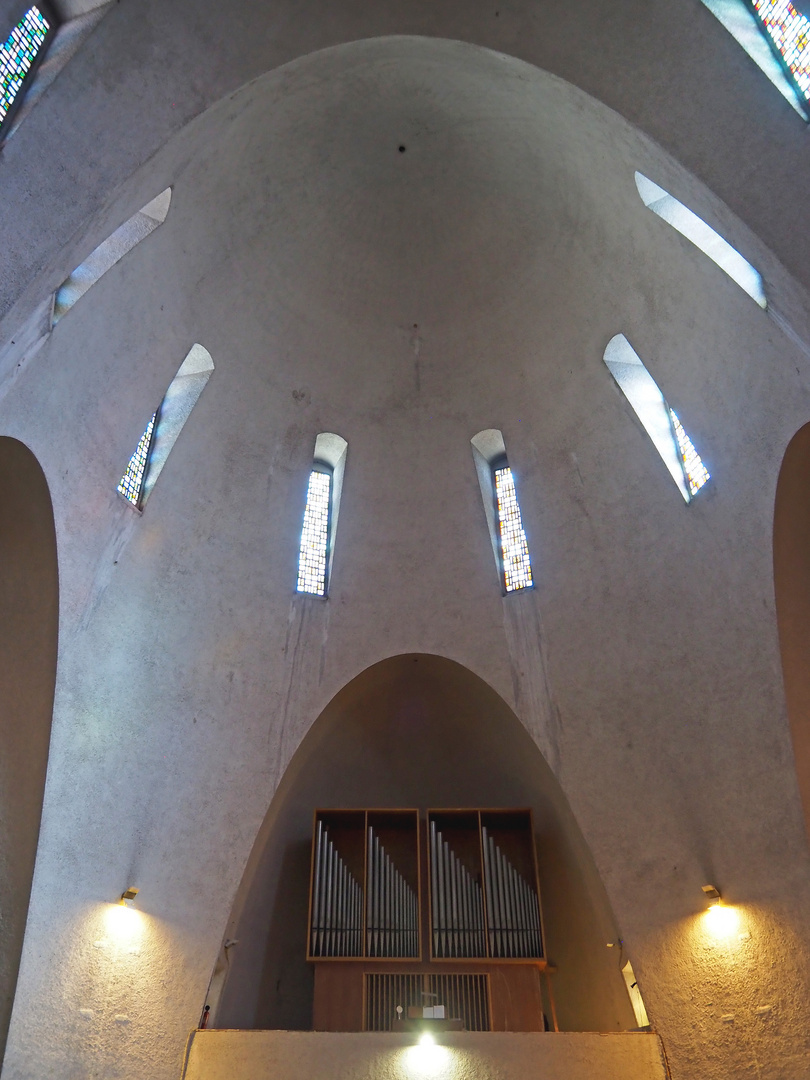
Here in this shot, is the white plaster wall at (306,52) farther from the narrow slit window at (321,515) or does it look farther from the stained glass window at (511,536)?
the stained glass window at (511,536)

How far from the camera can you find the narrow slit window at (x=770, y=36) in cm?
606

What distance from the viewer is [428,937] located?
10391mm

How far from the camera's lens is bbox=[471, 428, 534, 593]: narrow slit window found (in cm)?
1045

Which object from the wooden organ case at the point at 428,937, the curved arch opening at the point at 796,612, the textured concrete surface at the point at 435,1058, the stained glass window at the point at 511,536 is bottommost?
the textured concrete surface at the point at 435,1058

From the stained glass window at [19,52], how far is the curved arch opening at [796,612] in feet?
22.5

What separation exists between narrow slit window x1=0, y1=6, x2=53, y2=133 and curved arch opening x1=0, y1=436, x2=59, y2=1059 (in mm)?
3181

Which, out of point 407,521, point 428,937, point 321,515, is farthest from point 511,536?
point 428,937

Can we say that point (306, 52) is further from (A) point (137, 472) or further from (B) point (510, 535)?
(B) point (510, 535)

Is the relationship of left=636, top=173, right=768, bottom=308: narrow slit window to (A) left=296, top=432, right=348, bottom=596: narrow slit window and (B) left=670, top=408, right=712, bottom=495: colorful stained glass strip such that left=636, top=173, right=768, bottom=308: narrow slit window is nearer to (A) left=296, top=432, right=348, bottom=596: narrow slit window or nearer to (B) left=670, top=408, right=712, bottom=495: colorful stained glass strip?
(B) left=670, top=408, right=712, bottom=495: colorful stained glass strip

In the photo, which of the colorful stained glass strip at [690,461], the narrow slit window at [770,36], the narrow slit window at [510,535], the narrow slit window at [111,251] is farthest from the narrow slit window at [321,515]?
the narrow slit window at [770,36]

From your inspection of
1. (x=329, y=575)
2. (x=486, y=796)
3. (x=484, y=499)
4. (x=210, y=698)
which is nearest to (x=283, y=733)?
(x=210, y=698)

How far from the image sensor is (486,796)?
36.7 feet

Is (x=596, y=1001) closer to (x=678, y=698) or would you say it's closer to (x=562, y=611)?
(x=678, y=698)

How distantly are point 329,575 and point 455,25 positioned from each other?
5.80 m
